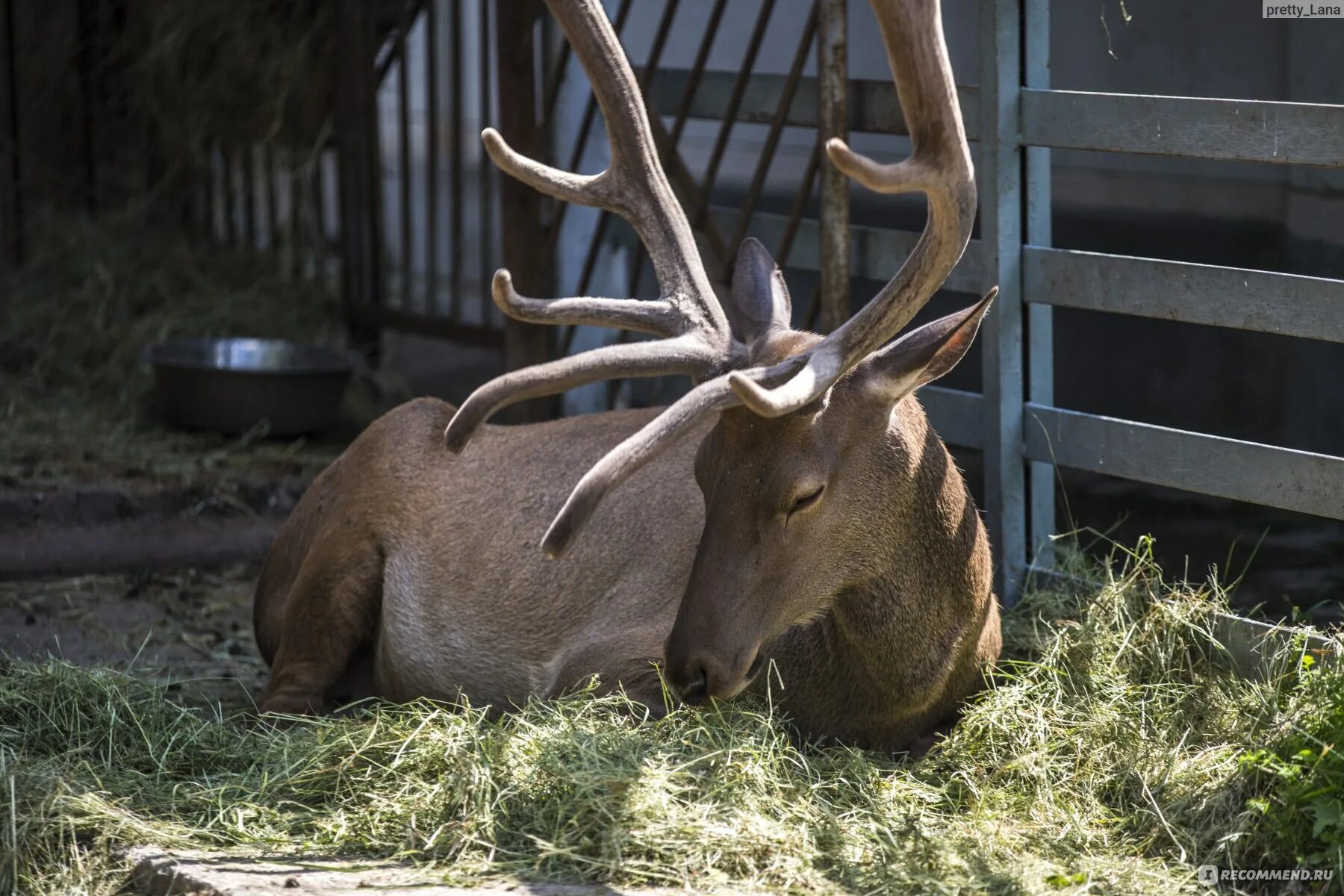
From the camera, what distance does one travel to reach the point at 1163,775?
4133 millimetres

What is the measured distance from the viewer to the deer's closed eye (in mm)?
3975

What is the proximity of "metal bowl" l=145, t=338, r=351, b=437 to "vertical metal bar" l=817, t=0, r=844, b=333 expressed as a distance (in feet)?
10.4

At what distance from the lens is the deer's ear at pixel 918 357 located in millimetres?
3957

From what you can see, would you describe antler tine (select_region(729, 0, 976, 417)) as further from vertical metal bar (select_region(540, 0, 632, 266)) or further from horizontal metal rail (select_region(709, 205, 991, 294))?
vertical metal bar (select_region(540, 0, 632, 266))

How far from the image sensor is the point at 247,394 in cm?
796

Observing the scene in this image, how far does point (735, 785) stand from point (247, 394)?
4766 mm

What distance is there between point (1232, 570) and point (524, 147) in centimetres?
354

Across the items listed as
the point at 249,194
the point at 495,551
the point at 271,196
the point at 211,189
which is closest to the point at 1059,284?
the point at 495,551

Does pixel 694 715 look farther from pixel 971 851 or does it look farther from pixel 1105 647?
pixel 1105 647

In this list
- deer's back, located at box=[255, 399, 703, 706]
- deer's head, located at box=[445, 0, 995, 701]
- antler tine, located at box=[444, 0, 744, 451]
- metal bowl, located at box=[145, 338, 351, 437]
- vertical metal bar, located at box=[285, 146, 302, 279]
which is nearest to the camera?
deer's head, located at box=[445, 0, 995, 701]

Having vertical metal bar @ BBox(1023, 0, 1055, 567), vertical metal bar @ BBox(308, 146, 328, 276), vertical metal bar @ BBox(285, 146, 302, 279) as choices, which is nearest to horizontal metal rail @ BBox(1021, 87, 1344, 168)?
vertical metal bar @ BBox(1023, 0, 1055, 567)

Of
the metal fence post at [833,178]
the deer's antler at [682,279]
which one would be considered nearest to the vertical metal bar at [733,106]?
the metal fence post at [833,178]
